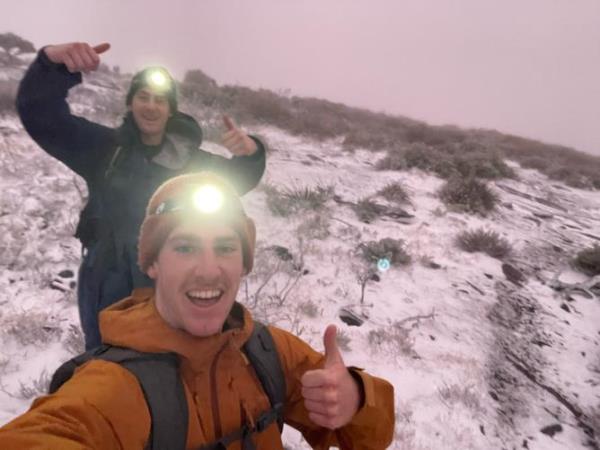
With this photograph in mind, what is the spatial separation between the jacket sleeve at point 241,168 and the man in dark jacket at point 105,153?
0.18 m

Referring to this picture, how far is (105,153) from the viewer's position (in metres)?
2.18

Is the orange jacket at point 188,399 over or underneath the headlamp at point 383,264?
over

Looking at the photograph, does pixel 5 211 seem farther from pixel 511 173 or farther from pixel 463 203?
pixel 511 173

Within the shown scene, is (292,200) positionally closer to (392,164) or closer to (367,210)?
(367,210)

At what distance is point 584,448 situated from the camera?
2.95m

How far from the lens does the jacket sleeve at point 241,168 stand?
2.51 meters

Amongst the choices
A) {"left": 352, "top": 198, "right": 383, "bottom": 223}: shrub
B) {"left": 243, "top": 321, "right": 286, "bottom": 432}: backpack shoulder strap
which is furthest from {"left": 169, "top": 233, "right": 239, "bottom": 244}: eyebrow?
{"left": 352, "top": 198, "right": 383, "bottom": 223}: shrub

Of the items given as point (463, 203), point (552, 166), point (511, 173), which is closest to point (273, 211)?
point (463, 203)

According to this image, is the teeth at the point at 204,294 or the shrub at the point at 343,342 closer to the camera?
the teeth at the point at 204,294

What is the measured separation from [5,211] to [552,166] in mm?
13735

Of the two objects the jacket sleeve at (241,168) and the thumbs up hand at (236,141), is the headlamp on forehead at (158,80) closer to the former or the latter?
the thumbs up hand at (236,141)

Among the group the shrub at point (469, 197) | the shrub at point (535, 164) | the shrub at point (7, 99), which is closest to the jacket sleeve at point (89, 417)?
the shrub at point (469, 197)

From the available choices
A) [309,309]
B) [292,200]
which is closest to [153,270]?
[309,309]

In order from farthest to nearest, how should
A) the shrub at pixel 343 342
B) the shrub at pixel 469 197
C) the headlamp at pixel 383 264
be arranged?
1. the shrub at pixel 469 197
2. the headlamp at pixel 383 264
3. the shrub at pixel 343 342
